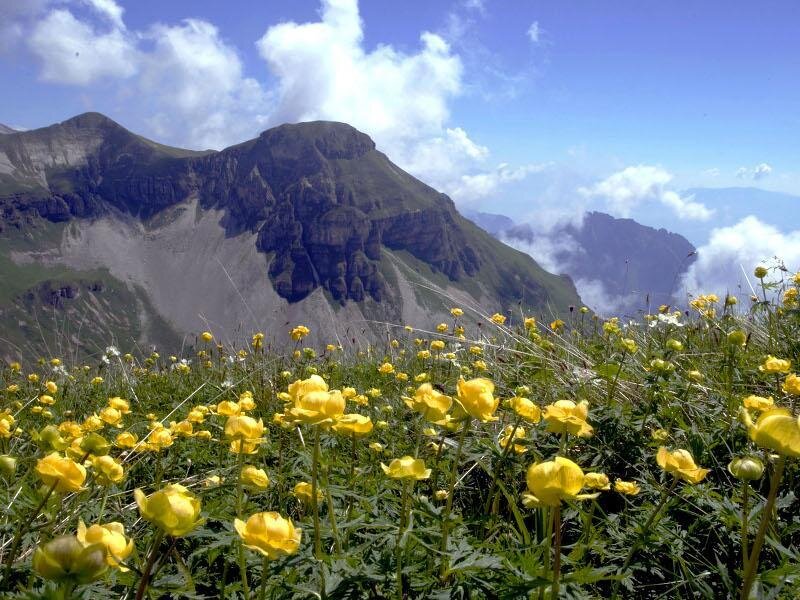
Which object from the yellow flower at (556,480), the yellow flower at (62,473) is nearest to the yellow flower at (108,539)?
the yellow flower at (62,473)

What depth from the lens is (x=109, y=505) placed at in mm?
2506

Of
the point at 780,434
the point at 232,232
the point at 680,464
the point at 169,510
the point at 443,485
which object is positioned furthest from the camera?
the point at 232,232

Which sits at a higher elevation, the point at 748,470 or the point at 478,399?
the point at 478,399

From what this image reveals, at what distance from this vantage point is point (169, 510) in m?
1.07

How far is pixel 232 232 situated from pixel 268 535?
554ft

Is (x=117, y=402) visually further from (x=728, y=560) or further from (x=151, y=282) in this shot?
(x=151, y=282)

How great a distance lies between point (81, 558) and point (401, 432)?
253cm

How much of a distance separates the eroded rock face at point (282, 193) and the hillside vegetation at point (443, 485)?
473ft

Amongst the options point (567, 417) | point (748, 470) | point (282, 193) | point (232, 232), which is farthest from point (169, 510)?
point (282, 193)

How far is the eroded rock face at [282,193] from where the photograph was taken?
506 ft

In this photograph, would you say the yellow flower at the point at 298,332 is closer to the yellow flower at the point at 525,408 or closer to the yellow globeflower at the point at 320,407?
the yellow flower at the point at 525,408

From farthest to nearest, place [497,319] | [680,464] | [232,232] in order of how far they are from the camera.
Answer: [232,232], [497,319], [680,464]

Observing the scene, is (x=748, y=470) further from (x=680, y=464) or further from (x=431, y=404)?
(x=431, y=404)

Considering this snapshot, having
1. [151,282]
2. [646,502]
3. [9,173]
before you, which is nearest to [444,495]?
[646,502]
